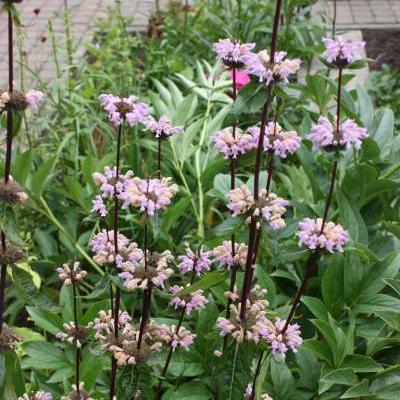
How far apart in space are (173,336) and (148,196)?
451 mm

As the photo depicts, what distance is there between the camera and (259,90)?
132 centimetres

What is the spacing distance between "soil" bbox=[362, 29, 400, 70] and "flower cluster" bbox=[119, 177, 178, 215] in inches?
163

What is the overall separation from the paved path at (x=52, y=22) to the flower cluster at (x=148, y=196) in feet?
12.4

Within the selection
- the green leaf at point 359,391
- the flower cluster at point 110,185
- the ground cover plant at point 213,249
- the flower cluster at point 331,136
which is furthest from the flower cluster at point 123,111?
the green leaf at point 359,391

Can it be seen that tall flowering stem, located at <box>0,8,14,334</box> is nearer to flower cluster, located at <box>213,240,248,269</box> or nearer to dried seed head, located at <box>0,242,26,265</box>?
dried seed head, located at <box>0,242,26,265</box>

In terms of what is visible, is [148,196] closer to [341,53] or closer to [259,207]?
[259,207]

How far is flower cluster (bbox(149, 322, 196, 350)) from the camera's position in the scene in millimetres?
1583

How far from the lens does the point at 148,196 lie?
1.31 meters

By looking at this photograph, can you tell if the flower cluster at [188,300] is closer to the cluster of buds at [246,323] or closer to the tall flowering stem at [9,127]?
the cluster of buds at [246,323]

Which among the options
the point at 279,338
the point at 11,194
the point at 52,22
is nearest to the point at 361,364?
the point at 279,338

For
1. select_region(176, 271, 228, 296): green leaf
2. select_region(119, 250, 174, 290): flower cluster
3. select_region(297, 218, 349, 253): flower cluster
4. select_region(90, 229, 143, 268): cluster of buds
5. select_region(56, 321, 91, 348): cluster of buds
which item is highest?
select_region(297, 218, 349, 253): flower cluster

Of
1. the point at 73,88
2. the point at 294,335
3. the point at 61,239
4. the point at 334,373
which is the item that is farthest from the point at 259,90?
the point at 73,88

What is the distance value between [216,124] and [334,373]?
1.56 metres

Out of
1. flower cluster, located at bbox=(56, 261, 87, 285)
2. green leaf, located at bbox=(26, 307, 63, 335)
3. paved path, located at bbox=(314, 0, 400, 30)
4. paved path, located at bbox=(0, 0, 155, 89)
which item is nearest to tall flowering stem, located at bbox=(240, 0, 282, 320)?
flower cluster, located at bbox=(56, 261, 87, 285)
